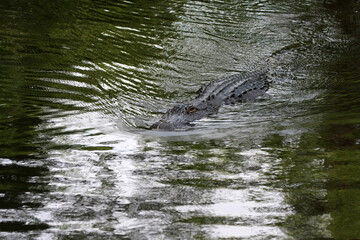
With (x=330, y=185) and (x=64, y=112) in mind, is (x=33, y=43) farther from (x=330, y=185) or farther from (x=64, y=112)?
(x=330, y=185)

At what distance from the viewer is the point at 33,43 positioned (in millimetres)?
8477

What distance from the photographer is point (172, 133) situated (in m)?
5.30

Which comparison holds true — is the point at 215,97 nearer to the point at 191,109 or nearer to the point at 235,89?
the point at 235,89

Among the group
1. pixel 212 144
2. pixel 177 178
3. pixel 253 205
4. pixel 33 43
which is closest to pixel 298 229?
pixel 253 205

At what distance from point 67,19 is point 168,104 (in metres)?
4.50

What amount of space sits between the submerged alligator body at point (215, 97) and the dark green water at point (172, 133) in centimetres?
17

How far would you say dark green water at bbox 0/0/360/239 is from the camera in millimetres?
3281

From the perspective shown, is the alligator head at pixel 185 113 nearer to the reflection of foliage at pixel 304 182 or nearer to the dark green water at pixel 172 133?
the dark green water at pixel 172 133

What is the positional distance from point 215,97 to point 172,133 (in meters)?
1.36

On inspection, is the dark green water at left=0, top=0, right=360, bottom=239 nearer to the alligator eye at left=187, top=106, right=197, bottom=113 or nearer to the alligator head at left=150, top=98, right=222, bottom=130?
the alligator head at left=150, top=98, right=222, bottom=130

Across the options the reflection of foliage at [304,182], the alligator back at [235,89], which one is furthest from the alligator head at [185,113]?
the reflection of foliage at [304,182]

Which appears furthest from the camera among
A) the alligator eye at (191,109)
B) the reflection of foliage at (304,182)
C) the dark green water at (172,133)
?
the alligator eye at (191,109)

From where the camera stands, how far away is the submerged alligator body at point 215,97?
5611 millimetres

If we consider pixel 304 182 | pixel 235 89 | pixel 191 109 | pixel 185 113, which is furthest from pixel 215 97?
pixel 304 182
